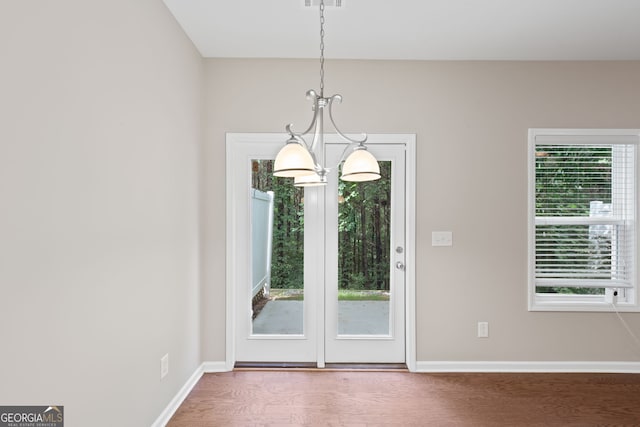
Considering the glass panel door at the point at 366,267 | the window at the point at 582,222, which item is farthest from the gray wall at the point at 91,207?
the window at the point at 582,222

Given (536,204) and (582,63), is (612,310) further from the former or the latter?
(582,63)

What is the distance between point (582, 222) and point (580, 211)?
10 centimetres

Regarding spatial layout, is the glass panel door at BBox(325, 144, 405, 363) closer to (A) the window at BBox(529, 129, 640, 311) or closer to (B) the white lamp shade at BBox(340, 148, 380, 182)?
(A) the window at BBox(529, 129, 640, 311)

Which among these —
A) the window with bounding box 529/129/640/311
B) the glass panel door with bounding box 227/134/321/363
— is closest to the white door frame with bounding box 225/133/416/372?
the glass panel door with bounding box 227/134/321/363

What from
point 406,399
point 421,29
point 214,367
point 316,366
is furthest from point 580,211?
point 214,367

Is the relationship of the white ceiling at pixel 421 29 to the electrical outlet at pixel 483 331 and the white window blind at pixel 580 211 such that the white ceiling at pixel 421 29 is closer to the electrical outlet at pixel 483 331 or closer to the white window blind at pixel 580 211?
the white window blind at pixel 580 211

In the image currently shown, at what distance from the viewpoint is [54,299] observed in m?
1.29

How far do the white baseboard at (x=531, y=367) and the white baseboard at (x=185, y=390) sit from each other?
1.69 meters

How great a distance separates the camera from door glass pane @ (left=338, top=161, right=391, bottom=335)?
3053 mm

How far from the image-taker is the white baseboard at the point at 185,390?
86.6 inches

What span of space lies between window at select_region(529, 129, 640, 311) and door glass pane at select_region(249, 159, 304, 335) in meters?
2.07

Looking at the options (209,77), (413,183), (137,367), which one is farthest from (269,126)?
(137,367)

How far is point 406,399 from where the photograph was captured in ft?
8.25

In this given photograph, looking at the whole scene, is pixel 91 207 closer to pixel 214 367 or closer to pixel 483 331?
pixel 214 367
